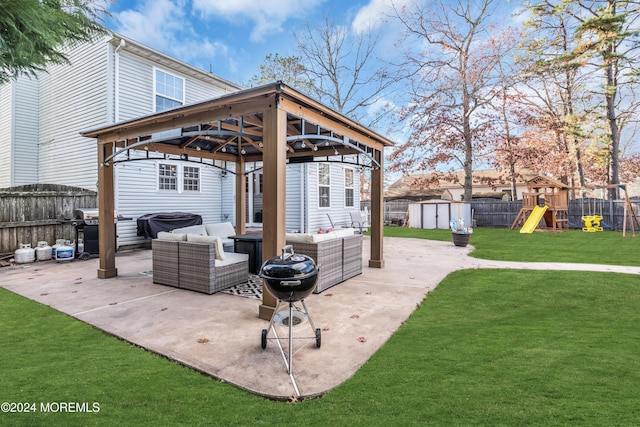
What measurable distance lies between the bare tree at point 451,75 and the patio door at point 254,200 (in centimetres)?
1076

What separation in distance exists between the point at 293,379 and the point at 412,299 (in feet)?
8.40

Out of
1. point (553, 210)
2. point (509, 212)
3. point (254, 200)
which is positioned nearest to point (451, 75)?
point (509, 212)

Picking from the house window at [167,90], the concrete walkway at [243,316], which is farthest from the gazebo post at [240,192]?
the house window at [167,90]

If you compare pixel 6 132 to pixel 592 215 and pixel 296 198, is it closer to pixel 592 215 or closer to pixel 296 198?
pixel 296 198

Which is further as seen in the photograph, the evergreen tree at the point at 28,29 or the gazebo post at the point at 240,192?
the gazebo post at the point at 240,192

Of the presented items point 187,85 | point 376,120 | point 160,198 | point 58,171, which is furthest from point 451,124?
point 58,171

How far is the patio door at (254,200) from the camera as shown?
12.1m

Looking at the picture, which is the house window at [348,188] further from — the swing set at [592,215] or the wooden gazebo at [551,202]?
the swing set at [592,215]

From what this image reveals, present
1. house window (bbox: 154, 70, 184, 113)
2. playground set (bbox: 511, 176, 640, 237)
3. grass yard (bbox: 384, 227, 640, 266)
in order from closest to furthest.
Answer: grass yard (bbox: 384, 227, 640, 266)
house window (bbox: 154, 70, 184, 113)
playground set (bbox: 511, 176, 640, 237)

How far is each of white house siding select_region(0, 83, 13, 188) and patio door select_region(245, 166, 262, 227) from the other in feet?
28.0

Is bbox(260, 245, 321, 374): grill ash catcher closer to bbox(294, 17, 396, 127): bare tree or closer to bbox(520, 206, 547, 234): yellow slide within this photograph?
bbox(520, 206, 547, 234): yellow slide

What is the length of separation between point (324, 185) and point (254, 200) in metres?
2.83

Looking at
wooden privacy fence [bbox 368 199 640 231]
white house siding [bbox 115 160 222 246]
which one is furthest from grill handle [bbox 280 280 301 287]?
wooden privacy fence [bbox 368 199 640 231]

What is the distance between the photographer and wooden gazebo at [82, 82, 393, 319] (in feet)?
12.3
